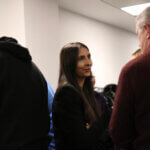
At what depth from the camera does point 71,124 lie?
1503 mm

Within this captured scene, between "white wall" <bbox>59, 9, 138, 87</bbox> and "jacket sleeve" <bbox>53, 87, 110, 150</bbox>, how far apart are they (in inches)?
106

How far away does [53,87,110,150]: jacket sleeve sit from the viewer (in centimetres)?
150

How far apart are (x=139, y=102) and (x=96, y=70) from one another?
3.79 metres

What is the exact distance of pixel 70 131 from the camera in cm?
151

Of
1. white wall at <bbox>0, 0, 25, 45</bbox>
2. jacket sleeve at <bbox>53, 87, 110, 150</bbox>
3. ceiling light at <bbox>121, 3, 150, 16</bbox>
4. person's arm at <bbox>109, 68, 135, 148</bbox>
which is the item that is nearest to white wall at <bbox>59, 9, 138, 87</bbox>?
ceiling light at <bbox>121, 3, 150, 16</bbox>

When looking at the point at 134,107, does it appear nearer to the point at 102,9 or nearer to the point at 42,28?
the point at 42,28

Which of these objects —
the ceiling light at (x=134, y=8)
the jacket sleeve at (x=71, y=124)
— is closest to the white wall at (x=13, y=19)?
the jacket sleeve at (x=71, y=124)

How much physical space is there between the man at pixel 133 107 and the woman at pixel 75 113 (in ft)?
0.68

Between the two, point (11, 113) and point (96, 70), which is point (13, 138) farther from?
point (96, 70)

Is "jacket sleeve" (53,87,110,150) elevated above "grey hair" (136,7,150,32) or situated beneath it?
situated beneath

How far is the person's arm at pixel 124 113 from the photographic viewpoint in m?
1.32

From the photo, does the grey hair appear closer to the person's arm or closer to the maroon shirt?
the maroon shirt

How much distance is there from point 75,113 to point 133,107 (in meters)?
0.36

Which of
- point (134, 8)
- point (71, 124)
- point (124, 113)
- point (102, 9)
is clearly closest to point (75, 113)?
point (71, 124)
